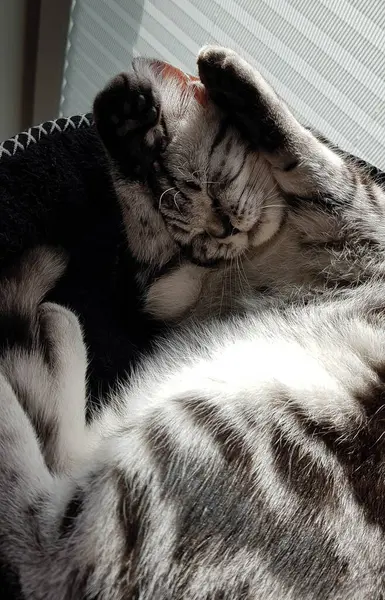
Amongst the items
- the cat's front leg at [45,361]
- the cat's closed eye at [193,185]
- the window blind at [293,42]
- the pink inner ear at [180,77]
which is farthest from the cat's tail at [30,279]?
the window blind at [293,42]

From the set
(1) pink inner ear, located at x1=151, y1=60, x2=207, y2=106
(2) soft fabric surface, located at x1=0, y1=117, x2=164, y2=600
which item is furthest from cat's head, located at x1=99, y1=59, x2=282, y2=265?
(2) soft fabric surface, located at x1=0, y1=117, x2=164, y2=600

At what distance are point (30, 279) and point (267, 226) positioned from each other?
0.43 meters

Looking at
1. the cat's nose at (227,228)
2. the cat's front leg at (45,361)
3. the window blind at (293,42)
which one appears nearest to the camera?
the cat's front leg at (45,361)

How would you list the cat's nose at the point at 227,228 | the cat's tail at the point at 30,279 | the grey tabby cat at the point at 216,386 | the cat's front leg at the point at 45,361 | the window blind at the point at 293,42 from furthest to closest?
the window blind at the point at 293,42, the cat's nose at the point at 227,228, the cat's tail at the point at 30,279, the cat's front leg at the point at 45,361, the grey tabby cat at the point at 216,386

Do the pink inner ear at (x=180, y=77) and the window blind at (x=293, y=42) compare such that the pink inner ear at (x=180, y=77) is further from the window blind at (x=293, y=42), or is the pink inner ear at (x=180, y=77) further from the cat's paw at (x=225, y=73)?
the window blind at (x=293, y=42)

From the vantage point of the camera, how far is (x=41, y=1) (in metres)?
1.73

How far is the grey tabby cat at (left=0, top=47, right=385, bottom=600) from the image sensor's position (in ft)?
2.63

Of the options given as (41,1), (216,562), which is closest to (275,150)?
(216,562)

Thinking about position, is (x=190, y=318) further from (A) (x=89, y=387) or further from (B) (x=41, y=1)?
(B) (x=41, y=1)

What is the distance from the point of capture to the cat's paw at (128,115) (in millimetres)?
1091

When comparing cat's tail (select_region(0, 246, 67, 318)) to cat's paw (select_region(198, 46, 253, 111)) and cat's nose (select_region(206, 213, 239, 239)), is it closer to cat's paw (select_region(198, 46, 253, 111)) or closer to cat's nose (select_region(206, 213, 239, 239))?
cat's nose (select_region(206, 213, 239, 239))

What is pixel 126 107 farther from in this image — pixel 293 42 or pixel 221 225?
pixel 293 42

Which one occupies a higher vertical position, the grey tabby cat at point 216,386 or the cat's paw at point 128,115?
the cat's paw at point 128,115

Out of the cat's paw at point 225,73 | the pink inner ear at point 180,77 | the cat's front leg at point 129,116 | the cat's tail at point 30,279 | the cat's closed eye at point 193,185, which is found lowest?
the cat's tail at point 30,279
